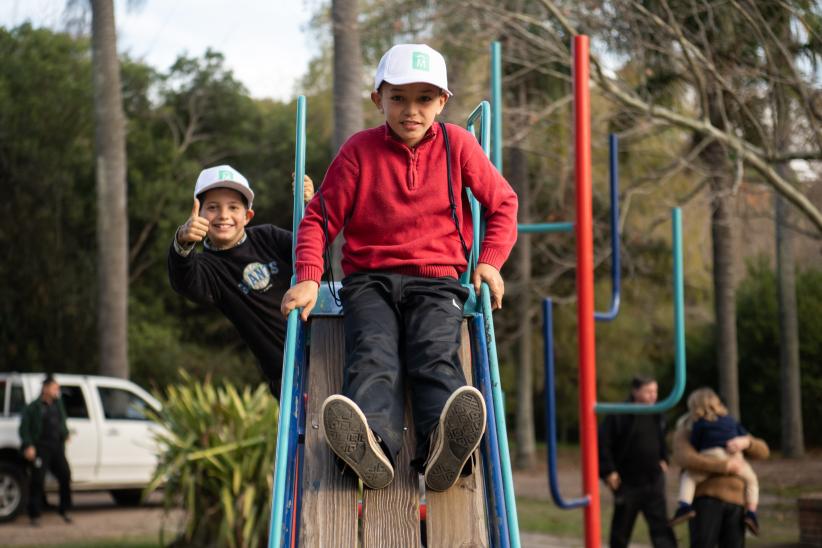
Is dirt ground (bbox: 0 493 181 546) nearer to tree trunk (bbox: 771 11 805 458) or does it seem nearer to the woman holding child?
the woman holding child

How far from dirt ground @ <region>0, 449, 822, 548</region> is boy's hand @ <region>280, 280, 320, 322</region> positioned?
6557 mm

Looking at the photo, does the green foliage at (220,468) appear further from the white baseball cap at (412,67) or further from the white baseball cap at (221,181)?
the white baseball cap at (412,67)

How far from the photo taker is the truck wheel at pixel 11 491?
542 inches

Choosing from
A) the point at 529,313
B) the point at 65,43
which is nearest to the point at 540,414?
the point at 529,313

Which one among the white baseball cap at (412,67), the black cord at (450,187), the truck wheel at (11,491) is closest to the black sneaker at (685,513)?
the black cord at (450,187)

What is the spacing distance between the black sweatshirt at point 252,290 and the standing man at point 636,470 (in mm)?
5131

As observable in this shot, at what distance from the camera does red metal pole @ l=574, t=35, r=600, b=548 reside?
793 cm

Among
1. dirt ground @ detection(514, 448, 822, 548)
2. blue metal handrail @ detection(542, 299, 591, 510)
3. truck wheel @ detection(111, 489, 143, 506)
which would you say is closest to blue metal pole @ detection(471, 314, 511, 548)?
blue metal handrail @ detection(542, 299, 591, 510)

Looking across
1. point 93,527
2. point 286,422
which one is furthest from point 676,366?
point 93,527

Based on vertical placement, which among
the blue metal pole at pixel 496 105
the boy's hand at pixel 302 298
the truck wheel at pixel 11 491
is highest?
the blue metal pole at pixel 496 105

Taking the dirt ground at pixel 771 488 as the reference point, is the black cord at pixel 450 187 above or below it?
above

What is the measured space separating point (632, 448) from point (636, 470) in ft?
0.63

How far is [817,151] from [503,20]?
3849 mm

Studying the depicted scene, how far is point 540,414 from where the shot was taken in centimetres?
3488
